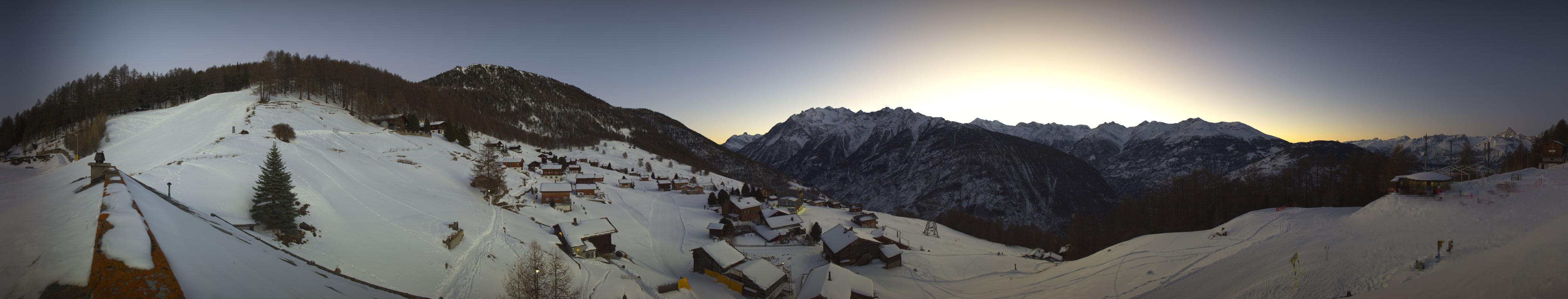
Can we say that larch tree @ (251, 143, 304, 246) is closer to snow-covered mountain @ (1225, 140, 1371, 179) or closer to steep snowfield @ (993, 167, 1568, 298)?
steep snowfield @ (993, 167, 1568, 298)

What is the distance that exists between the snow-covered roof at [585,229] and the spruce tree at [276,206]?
14.0 meters

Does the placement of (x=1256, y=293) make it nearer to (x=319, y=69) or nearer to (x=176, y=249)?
(x=176, y=249)

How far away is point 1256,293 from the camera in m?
19.3

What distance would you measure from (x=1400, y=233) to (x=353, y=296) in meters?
38.6

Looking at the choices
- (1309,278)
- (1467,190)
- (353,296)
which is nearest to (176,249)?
(353,296)

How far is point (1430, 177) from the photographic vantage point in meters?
31.6

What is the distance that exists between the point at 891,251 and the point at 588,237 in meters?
24.2

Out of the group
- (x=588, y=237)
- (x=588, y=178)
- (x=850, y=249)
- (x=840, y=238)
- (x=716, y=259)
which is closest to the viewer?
(x=588, y=237)

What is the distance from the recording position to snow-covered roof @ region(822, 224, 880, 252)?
42.2m

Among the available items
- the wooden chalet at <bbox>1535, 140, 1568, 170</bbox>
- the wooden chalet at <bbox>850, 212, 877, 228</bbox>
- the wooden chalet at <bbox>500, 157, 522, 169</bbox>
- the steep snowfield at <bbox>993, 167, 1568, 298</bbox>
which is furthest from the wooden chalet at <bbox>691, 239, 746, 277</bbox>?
the wooden chalet at <bbox>1535, 140, 1568, 170</bbox>

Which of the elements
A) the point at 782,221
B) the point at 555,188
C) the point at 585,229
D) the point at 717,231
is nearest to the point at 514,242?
the point at 585,229

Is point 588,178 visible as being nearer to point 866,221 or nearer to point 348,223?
point 866,221

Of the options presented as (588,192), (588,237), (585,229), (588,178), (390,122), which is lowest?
(588,237)

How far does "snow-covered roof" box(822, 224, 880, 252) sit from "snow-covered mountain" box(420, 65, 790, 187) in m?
88.4
